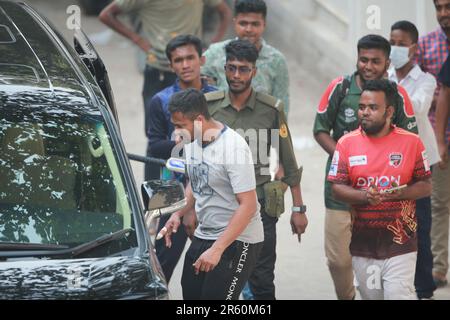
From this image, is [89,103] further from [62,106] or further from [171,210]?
[171,210]

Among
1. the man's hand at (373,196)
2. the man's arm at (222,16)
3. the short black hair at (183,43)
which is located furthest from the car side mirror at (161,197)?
the man's arm at (222,16)

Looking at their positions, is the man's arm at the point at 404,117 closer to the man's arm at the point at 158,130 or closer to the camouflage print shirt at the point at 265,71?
the camouflage print shirt at the point at 265,71

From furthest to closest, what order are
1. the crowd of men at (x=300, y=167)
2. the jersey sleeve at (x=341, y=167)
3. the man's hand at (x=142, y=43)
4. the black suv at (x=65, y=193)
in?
the man's hand at (x=142, y=43), the jersey sleeve at (x=341, y=167), the crowd of men at (x=300, y=167), the black suv at (x=65, y=193)

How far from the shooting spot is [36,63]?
5602 mm

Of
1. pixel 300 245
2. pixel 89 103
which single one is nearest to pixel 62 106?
pixel 89 103

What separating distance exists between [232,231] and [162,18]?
168 inches

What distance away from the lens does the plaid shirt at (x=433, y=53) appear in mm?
8344

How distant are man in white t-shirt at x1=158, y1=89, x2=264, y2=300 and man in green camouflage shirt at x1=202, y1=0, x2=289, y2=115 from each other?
187 centimetres

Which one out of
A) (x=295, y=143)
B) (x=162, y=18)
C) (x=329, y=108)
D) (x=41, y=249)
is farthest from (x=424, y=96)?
(x=295, y=143)

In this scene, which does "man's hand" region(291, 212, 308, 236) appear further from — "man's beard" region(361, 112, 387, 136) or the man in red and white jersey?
"man's beard" region(361, 112, 387, 136)

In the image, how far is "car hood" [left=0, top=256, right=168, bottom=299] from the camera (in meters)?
4.46

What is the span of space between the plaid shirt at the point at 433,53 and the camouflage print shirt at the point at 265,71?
3.80 feet

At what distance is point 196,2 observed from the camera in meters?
9.67

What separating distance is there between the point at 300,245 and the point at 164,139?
235cm
